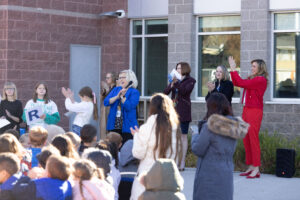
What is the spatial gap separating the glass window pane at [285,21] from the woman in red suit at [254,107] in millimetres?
3738

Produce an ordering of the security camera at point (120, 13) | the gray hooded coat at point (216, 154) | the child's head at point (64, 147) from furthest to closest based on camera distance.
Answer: the security camera at point (120, 13) < the gray hooded coat at point (216, 154) < the child's head at point (64, 147)

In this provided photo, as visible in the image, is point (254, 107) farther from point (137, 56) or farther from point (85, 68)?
point (85, 68)

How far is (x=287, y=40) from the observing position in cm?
1450

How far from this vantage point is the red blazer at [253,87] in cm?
1082

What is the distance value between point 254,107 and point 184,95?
1.28 metres

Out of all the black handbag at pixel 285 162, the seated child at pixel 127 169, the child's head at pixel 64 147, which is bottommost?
the black handbag at pixel 285 162

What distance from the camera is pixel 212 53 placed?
15555 millimetres

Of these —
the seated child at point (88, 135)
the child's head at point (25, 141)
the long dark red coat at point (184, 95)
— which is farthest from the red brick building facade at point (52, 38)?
the seated child at point (88, 135)

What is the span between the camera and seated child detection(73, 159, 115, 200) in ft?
18.4

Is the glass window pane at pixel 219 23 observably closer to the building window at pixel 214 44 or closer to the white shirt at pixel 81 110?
the building window at pixel 214 44

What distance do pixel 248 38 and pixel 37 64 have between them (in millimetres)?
5011

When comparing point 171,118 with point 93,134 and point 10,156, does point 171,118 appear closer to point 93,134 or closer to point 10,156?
point 93,134

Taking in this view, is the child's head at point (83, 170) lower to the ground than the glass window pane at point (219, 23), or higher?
lower

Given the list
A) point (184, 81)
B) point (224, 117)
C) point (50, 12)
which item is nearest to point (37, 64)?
point (50, 12)
